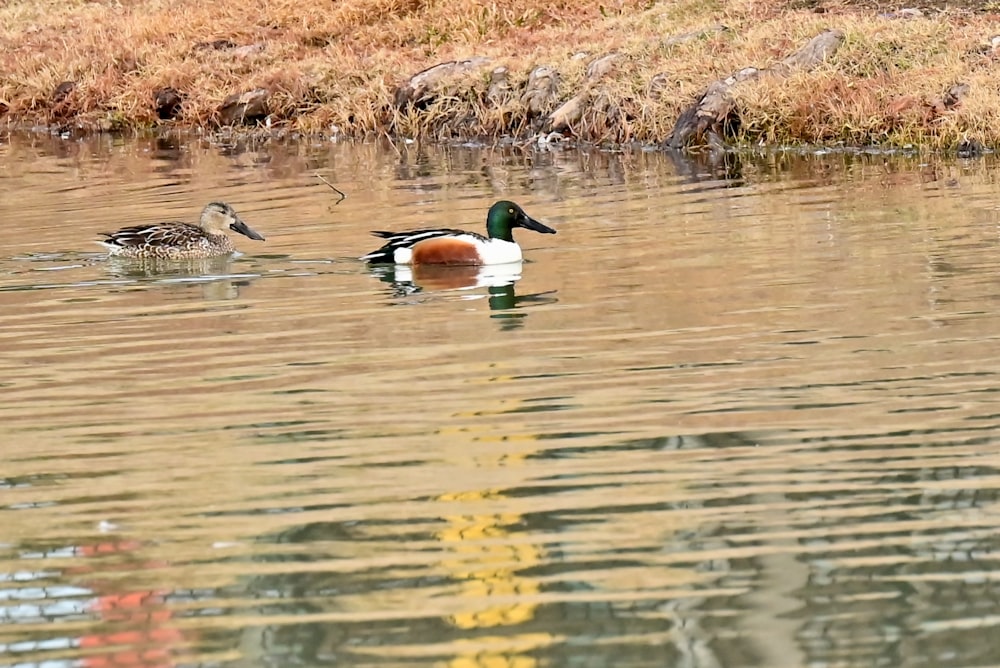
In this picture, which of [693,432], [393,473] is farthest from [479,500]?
[693,432]

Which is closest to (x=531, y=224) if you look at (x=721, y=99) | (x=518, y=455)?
(x=518, y=455)

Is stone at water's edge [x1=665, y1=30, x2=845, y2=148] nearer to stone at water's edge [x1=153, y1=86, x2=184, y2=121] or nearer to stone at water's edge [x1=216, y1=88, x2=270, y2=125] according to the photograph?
stone at water's edge [x1=216, y1=88, x2=270, y2=125]

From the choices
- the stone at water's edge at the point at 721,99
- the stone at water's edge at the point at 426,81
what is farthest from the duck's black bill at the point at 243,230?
the stone at water's edge at the point at 426,81

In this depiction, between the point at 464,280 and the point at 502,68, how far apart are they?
11978 millimetres

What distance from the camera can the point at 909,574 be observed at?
15.3 feet

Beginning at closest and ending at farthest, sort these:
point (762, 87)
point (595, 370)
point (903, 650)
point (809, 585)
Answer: point (903, 650) < point (809, 585) < point (595, 370) < point (762, 87)

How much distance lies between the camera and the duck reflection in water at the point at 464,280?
10.4 meters

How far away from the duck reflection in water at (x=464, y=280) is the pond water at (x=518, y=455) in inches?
1.9

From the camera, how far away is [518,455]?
616 centimetres

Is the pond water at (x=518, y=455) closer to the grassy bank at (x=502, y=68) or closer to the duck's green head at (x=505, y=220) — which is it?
the duck's green head at (x=505, y=220)

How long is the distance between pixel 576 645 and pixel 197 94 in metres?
23.3

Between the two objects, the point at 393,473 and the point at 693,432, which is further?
the point at 693,432

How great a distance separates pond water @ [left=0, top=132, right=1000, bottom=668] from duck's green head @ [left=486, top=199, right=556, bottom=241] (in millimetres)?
234

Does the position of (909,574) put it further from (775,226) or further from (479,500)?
(775,226)
